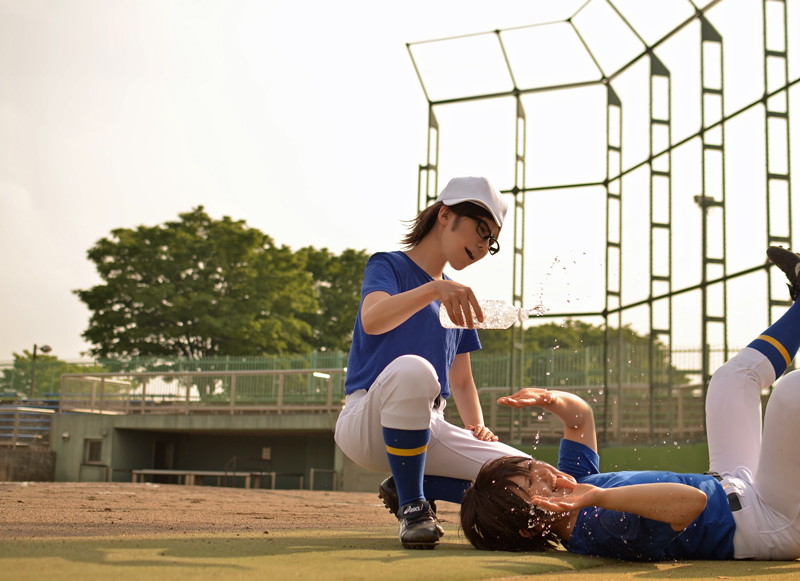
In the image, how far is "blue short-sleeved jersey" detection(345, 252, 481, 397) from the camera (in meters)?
2.62

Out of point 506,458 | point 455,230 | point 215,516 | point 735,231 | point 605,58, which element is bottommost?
point 215,516

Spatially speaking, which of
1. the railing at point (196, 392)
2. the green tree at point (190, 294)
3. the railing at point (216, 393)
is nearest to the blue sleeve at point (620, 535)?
the railing at point (216, 393)

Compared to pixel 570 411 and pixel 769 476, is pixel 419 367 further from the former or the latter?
pixel 769 476

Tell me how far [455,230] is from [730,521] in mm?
1197

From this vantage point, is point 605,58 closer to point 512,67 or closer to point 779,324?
point 512,67

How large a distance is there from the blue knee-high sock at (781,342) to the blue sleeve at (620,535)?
0.78 m

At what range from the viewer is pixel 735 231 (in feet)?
24.7

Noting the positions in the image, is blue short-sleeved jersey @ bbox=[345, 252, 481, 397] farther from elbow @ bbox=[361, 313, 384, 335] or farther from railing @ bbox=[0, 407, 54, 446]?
railing @ bbox=[0, 407, 54, 446]

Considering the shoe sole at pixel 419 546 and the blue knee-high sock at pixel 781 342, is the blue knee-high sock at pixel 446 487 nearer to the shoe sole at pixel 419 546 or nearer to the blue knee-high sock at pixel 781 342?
the shoe sole at pixel 419 546

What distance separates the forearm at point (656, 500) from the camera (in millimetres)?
1978

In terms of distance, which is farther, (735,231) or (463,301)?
(735,231)

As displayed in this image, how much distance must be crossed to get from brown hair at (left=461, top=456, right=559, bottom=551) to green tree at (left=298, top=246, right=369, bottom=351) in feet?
95.9

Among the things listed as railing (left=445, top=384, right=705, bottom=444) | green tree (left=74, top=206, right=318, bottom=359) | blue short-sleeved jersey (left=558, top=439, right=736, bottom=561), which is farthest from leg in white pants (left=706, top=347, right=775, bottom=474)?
green tree (left=74, top=206, right=318, bottom=359)

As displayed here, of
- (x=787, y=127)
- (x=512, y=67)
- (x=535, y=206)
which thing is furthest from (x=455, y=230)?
(x=512, y=67)
